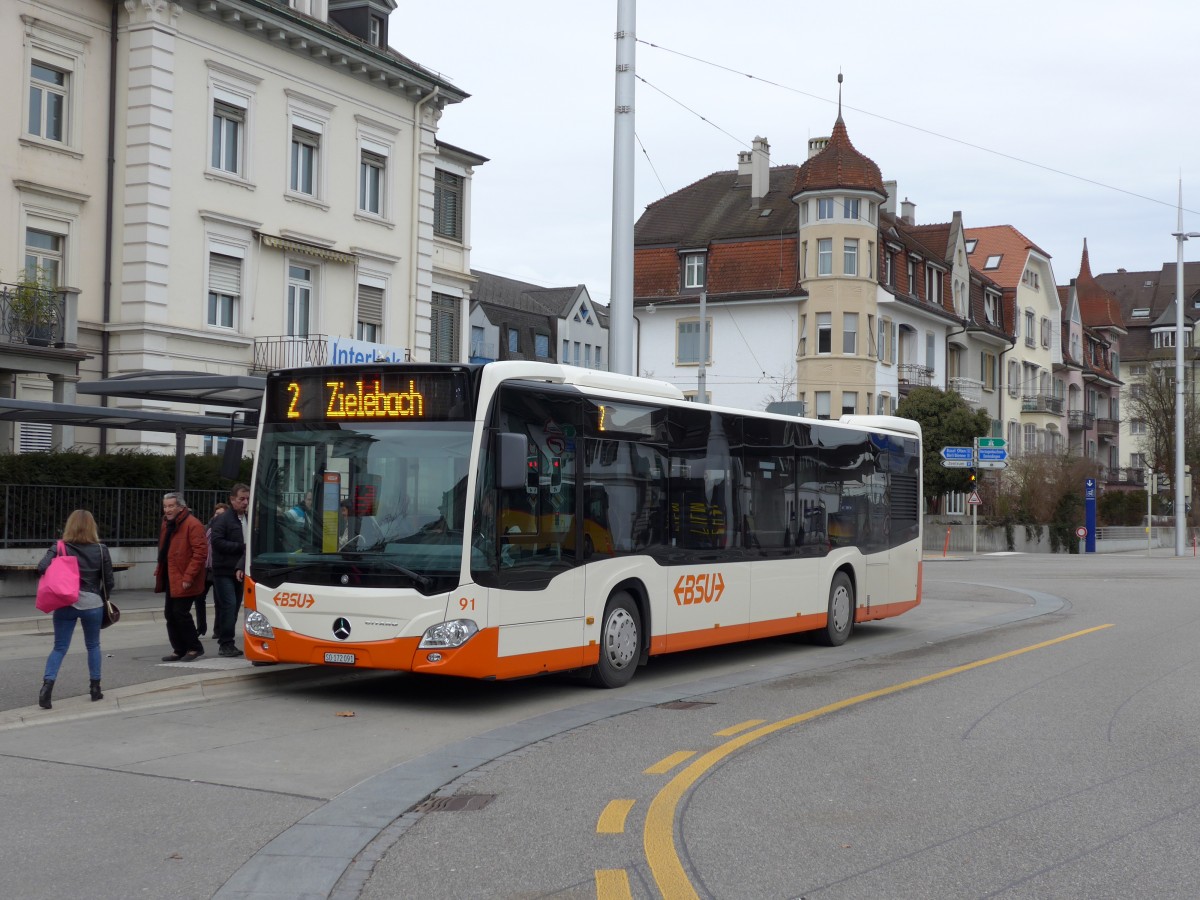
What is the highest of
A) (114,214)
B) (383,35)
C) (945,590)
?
(383,35)

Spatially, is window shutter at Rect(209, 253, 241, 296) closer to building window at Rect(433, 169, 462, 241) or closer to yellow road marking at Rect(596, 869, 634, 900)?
building window at Rect(433, 169, 462, 241)

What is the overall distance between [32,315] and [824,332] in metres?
38.2

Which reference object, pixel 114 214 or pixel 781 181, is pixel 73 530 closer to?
pixel 114 214

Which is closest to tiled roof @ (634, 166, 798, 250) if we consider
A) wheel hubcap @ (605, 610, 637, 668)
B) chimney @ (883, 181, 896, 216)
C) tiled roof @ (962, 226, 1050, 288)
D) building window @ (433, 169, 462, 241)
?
chimney @ (883, 181, 896, 216)

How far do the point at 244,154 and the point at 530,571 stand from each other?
66.9ft

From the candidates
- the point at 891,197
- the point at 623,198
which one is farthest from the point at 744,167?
the point at 623,198

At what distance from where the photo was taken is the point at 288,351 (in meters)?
30.1

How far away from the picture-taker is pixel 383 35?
34.2 meters

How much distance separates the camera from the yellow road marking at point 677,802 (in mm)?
6281

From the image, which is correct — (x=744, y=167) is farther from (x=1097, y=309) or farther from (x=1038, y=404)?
(x=1097, y=309)

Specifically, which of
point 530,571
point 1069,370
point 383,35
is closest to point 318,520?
point 530,571

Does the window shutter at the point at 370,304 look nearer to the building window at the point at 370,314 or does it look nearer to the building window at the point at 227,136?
the building window at the point at 370,314

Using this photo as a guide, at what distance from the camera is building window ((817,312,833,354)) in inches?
2254

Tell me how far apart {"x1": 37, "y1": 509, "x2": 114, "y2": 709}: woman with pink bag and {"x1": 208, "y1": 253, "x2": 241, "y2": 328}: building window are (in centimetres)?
1869
